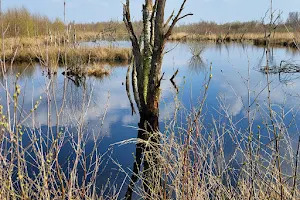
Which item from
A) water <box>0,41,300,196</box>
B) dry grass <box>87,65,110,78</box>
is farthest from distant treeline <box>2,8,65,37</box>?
dry grass <box>87,65,110,78</box>

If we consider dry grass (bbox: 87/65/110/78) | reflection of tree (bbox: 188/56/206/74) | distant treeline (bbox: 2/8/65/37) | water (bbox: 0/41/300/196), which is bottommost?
water (bbox: 0/41/300/196)

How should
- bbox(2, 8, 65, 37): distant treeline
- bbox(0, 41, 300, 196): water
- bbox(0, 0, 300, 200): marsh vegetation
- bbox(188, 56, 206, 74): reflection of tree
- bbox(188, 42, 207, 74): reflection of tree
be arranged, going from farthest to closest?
bbox(188, 42, 207, 74): reflection of tree
bbox(188, 56, 206, 74): reflection of tree
bbox(0, 41, 300, 196): water
bbox(2, 8, 65, 37): distant treeline
bbox(0, 0, 300, 200): marsh vegetation

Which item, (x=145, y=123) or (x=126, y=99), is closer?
(x=145, y=123)

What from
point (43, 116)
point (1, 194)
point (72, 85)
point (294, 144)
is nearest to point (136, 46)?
point (43, 116)

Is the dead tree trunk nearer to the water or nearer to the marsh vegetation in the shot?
the marsh vegetation

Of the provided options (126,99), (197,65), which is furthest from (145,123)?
(197,65)

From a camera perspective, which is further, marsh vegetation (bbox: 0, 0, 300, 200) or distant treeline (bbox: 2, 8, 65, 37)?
distant treeline (bbox: 2, 8, 65, 37)

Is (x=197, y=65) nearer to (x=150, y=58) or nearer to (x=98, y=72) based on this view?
(x=98, y=72)

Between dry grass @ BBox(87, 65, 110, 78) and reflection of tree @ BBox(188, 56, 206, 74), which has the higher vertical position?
reflection of tree @ BBox(188, 56, 206, 74)

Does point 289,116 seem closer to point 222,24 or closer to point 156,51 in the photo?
point 156,51

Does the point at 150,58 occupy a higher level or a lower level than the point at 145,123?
higher

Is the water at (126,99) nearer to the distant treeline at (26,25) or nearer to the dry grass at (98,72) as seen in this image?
the dry grass at (98,72)

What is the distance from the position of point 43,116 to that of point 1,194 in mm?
4901

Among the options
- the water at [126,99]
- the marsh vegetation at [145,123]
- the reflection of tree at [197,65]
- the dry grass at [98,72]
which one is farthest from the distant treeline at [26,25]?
the reflection of tree at [197,65]
